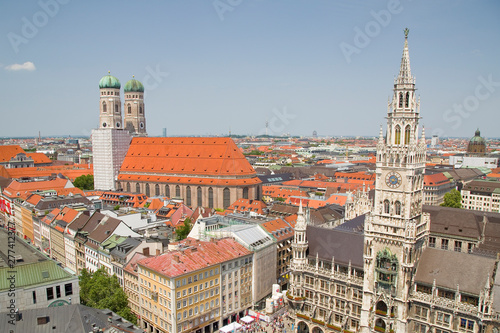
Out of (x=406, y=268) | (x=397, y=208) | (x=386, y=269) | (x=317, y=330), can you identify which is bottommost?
(x=317, y=330)

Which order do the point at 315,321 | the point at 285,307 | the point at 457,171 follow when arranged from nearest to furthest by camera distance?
1. the point at 315,321
2. the point at 285,307
3. the point at 457,171

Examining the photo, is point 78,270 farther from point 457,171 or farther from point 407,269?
point 457,171

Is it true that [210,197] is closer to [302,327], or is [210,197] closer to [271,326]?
[271,326]

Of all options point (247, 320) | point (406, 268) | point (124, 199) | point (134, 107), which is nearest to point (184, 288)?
point (247, 320)

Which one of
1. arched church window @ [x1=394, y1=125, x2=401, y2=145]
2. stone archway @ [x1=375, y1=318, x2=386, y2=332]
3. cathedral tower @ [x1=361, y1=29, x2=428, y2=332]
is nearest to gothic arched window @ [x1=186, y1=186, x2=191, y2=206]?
cathedral tower @ [x1=361, y1=29, x2=428, y2=332]

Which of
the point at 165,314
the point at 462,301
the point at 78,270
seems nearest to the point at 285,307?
the point at 165,314

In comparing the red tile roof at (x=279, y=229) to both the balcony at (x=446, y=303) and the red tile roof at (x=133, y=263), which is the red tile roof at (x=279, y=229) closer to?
the red tile roof at (x=133, y=263)
